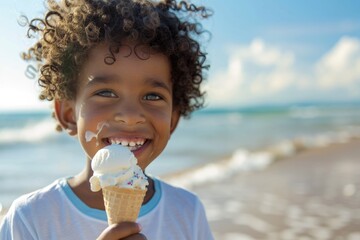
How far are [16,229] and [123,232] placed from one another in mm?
609

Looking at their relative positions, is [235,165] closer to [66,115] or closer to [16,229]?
[66,115]

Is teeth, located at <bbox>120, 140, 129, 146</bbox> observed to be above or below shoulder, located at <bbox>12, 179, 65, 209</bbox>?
above

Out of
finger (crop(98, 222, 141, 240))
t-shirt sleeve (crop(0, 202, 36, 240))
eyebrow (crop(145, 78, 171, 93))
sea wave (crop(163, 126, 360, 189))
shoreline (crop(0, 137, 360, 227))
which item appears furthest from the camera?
sea wave (crop(163, 126, 360, 189))

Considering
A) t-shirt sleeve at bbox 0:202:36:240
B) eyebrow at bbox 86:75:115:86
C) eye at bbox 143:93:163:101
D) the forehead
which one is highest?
the forehead

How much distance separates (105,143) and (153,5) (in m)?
0.86

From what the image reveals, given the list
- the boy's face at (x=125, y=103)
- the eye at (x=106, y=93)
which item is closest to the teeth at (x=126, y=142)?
the boy's face at (x=125, y=103)

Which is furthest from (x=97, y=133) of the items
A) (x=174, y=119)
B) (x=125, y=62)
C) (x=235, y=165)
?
(x=235, y=165)

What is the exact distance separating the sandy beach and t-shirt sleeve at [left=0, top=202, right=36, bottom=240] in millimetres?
3336

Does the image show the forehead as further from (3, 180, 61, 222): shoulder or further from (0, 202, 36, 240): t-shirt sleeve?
(0, 202, 36, 240): t-shirt sleeve

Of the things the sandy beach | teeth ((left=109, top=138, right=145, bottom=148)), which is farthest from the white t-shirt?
the sandy beach

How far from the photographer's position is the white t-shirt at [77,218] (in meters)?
2.22

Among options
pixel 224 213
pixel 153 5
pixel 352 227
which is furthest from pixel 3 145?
pixel 153 5

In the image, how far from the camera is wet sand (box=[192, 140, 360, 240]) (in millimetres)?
5402

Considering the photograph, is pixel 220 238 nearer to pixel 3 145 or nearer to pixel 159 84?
pixel 159 84
